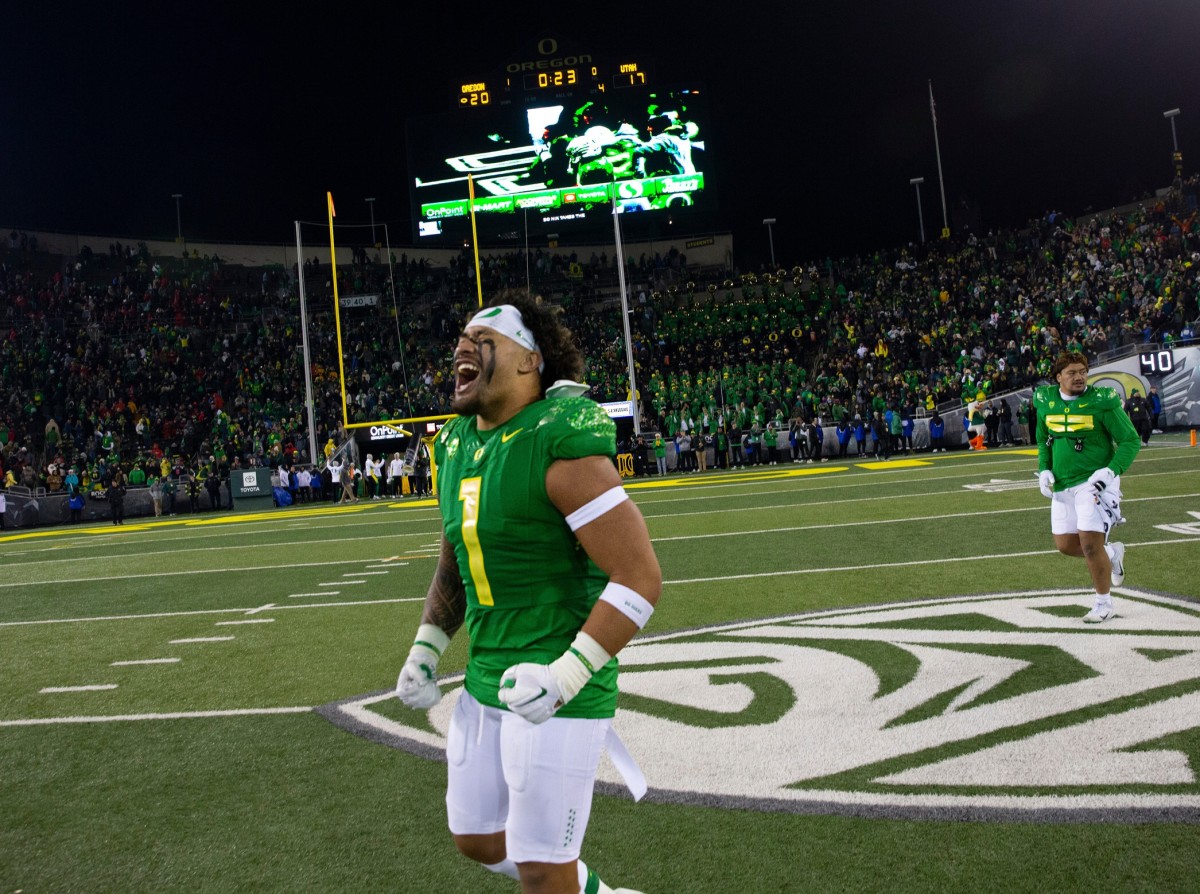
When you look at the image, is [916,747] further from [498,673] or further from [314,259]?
[314,259]

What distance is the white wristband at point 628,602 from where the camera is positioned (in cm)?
234

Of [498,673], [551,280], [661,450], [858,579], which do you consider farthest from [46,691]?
[551,280]

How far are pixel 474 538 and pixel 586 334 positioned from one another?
34.5 meters

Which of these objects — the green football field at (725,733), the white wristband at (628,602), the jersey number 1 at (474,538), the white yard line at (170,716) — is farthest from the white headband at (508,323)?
the white yard line at (170,716)

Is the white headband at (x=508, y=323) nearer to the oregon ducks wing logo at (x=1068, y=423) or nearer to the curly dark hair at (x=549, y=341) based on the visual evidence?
the curly dark hair at (x=549, y=341)

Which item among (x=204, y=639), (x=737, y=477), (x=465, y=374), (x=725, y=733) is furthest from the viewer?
(x=737, y=477)

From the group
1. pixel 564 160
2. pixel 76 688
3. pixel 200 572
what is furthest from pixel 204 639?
pixel 564 160

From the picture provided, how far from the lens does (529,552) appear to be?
2.52m

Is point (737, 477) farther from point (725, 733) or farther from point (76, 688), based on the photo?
point (725, 733)

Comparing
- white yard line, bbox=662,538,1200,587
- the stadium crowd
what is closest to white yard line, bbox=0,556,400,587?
white yard line, bbox=662,538,1200,587

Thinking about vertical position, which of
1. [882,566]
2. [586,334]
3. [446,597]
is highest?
[586,334]

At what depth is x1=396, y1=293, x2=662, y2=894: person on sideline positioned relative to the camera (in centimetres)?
238

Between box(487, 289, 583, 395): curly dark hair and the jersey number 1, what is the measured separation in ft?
1.24

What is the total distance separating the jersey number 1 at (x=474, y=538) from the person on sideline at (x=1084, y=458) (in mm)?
5514
